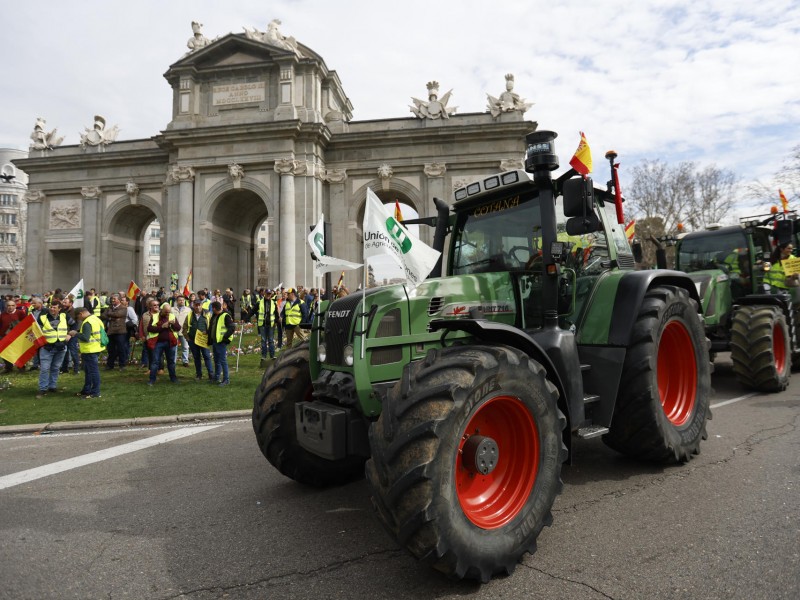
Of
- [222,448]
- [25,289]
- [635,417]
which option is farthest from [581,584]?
[25,289]

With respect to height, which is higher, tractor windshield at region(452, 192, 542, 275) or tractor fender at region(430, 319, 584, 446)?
tractor windshield at region(452, 192, 542, 275)

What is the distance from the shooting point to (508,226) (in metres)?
4.58

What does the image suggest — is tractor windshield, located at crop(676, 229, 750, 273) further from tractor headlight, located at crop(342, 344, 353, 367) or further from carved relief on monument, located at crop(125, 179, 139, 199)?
carved relief on monument, located at crop(125, 179, 139, 199)

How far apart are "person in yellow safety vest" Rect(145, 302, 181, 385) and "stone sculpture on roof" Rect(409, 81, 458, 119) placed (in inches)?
829

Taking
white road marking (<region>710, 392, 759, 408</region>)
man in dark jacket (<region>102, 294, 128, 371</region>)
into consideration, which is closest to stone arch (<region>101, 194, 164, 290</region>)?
man in dark jacket (<region>102, 294, 128, 371</region>)

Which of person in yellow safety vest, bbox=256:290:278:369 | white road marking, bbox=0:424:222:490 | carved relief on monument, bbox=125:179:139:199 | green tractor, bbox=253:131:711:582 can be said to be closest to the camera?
green tractor, bbox=253:131:711:582

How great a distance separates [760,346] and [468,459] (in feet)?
22.0

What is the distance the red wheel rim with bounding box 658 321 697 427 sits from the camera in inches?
200

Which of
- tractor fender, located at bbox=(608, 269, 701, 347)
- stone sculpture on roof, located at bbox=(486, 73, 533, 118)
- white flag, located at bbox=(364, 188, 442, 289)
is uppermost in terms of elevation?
stone sculpture on roof, located at bbox=(486, 73, 533, 118)

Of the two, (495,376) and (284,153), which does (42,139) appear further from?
(495,376)

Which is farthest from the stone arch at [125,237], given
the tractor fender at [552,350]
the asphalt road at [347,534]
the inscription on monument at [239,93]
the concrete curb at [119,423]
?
the tractor fender at [552,350]

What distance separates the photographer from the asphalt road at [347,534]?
282cm

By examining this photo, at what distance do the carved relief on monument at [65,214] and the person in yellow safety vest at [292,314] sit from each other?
23.9 metres

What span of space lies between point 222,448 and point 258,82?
26.4 meters
